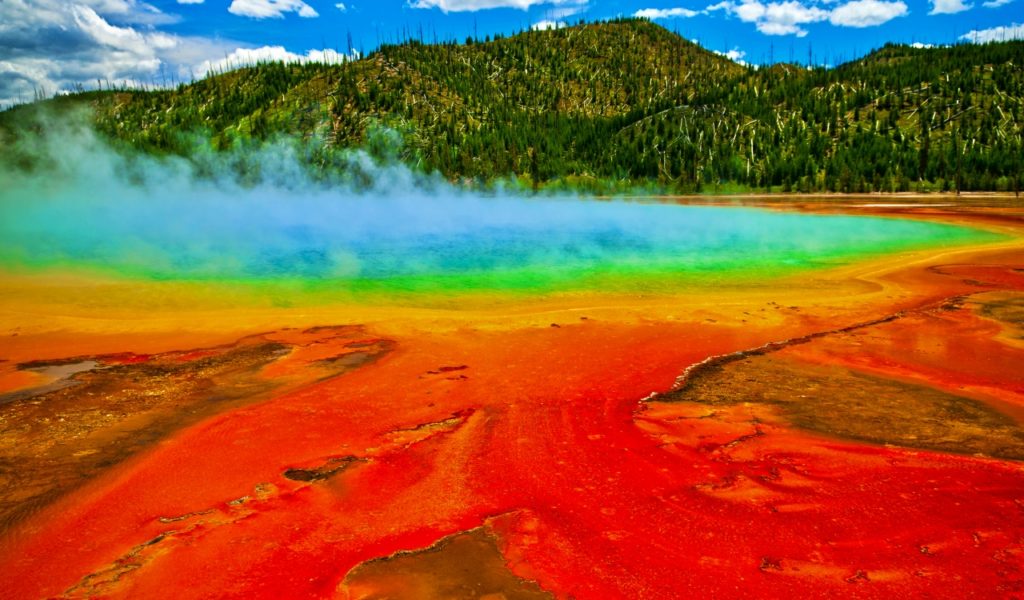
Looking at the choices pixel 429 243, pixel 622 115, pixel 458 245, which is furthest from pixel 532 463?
pixel 622 115

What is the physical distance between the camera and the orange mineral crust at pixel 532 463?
176 inches

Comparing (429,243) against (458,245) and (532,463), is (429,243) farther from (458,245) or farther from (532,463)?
(532,463)

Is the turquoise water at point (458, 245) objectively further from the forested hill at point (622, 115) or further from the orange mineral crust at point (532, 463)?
the forested hill at point (622, 115)

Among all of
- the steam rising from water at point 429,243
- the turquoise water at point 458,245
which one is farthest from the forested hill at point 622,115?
the turquoise water at point 458,245

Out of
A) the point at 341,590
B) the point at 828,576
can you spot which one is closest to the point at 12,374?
the point at 341,590

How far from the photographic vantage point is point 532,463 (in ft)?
20.6

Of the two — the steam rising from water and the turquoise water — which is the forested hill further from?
the turquoise water

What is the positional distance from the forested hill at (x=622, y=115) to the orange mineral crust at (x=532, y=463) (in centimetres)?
6691

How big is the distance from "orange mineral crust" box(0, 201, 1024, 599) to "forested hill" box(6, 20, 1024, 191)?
66.9 metres

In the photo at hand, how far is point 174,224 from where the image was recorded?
3762 centimetres

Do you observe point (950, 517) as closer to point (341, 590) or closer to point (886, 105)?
point (341, 590)

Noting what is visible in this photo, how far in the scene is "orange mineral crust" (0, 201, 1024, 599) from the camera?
176 inches

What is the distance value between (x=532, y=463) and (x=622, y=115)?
10895 cm

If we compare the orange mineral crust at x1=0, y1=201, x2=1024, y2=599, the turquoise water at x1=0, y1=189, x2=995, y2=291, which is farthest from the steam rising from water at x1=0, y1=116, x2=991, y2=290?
the orange mineral crust at x1=0, y1=201, x2=1024, y2=599
